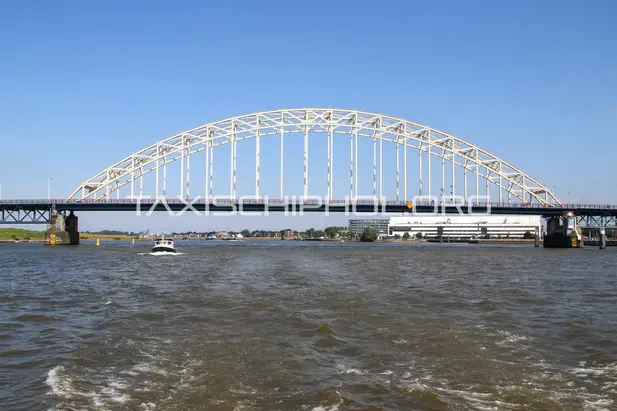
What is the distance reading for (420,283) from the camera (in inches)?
1027

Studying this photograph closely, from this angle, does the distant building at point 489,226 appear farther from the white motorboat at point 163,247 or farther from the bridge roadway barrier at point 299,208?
the white motorboat at point 163,247

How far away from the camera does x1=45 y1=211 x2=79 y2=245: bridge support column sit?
89.9 m

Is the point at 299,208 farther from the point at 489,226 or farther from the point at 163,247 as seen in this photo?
the point at 489,226

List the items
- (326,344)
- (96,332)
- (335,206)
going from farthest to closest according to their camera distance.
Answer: (335,206) → (96,332) → (326,344)

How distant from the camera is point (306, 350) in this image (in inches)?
446

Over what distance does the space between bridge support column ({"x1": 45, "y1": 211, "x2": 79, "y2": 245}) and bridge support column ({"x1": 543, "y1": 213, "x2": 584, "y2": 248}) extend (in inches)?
3334

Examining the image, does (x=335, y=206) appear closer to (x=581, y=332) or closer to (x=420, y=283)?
(x=420, y=283)

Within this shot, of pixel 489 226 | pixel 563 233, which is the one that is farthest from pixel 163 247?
pixel 489 226

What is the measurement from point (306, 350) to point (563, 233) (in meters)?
93.0

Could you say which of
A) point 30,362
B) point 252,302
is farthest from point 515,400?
point 252,302

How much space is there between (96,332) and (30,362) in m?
2.97

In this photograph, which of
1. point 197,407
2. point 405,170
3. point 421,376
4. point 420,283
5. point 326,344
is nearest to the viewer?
point 197,407

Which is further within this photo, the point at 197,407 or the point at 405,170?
the point at 405,170

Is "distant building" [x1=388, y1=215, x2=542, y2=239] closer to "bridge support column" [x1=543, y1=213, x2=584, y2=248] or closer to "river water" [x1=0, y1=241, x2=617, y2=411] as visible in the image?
"bridge support column" [x1=543, y1=213, x2=584, y2=248]
